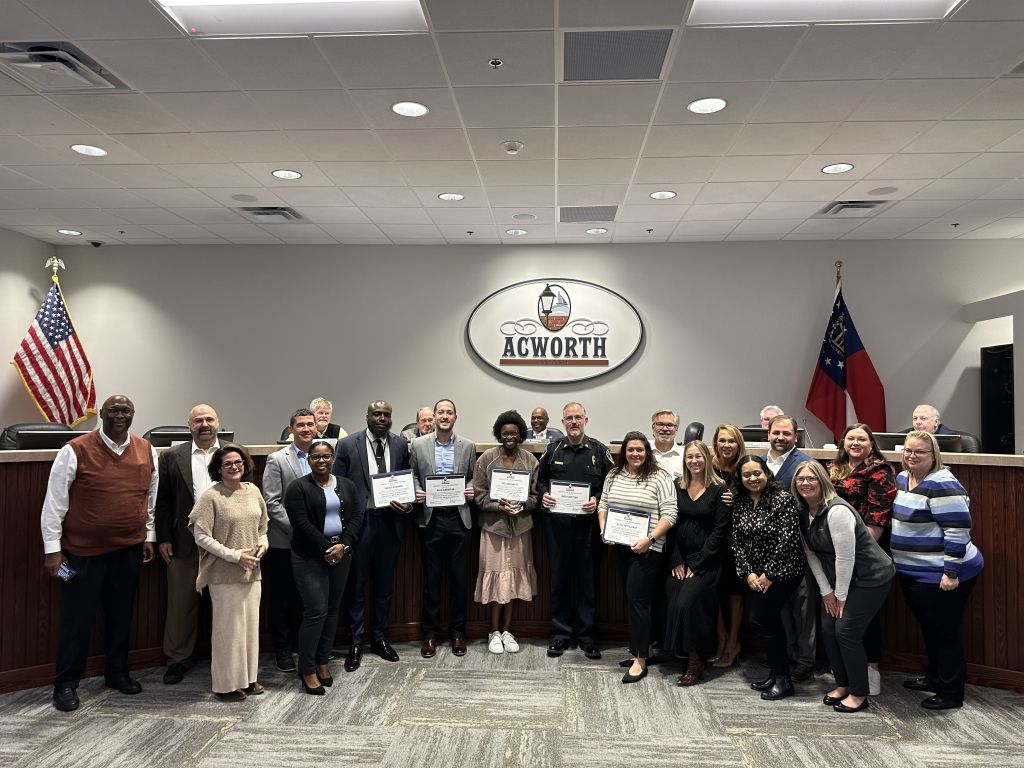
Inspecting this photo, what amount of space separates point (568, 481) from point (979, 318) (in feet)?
20.1

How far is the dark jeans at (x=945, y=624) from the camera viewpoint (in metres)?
3.53

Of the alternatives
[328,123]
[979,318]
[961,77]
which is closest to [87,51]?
[328,123]

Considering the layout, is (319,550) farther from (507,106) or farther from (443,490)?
(507,106)

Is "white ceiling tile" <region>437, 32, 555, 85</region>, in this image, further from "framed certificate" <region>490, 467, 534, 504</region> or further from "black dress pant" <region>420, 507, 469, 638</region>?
"black dress pant" <region>420, 507, 469, 638</region>

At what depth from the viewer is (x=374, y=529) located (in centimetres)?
419

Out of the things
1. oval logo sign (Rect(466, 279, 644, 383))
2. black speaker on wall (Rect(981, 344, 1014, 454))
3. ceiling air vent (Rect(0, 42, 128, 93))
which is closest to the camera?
ceiling air vent (Rect(0, 42, 128, 93))

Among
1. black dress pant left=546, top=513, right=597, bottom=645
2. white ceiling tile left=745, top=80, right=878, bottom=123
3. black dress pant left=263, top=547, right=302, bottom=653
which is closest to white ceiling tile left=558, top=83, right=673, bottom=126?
white ceiling tile left=745, top=80, right=878, bottom=123

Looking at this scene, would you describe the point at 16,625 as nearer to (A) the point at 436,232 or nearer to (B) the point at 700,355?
(A) the point at 436,232

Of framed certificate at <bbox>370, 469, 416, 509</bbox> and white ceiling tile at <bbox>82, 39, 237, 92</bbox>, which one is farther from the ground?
white ceiling tile at <bbox>82, 39, 237, 92</bbox>

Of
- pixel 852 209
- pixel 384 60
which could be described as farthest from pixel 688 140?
pixel 852 209

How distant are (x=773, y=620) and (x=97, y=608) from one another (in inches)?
147

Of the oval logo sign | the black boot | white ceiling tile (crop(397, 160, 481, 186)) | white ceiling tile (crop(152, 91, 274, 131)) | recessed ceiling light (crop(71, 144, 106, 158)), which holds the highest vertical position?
recessed ceiling light (crop(71, 144, 106, 158))

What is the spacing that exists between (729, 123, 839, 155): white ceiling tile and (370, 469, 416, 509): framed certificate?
3.27 metres

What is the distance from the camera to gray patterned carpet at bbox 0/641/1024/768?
3062 mm
